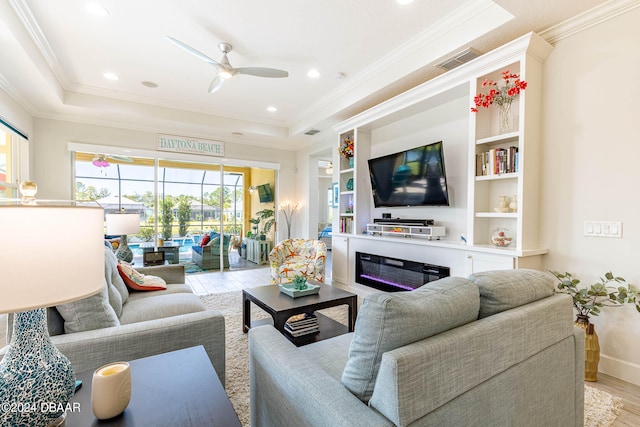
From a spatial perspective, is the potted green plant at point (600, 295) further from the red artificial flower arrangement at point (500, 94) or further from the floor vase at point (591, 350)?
the red artificial flower arrangement at point (500, 94)

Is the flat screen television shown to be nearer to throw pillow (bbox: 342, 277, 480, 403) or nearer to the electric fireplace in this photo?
the electric fireplace

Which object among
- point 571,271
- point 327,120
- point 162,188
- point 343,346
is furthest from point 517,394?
point 162,188

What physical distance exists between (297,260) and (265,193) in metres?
3.01

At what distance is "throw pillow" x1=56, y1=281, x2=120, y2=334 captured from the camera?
1.57 metres

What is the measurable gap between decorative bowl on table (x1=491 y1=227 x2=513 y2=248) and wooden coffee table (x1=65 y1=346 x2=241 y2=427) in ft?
8.59

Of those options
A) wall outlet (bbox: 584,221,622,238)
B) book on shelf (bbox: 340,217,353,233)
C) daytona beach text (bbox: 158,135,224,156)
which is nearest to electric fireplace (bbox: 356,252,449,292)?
book on shelf (bbox: 340,217,353,233)

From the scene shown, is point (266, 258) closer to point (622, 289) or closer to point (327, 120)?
point (327, 120)

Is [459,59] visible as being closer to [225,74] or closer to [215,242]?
[225,74]

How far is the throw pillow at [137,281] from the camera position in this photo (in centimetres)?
262

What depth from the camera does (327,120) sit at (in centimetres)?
487

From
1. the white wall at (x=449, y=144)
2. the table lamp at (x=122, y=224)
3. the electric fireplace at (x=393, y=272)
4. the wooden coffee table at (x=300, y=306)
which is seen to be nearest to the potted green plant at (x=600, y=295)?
the electric fireplace at (x=393, y=272)

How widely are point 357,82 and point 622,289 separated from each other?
3.36 m

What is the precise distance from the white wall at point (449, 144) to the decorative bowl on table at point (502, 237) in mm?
508

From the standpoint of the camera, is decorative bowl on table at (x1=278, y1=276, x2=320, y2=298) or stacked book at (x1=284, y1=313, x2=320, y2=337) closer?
stacked book at (x1=284, y1=313, x2=320, y2=337)
